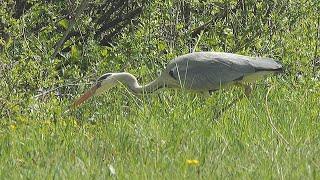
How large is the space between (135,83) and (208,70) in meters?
0.78

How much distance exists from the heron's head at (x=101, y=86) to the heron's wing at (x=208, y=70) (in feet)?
1.99

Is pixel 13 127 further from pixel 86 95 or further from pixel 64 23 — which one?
pixel 64 23

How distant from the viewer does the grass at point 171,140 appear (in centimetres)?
523

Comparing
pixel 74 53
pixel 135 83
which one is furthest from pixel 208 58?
pixel 74 53

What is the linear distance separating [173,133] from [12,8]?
3.93 meters

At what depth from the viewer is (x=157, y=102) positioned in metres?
7.53

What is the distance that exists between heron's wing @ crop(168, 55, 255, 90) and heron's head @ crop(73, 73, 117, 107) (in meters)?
0.61

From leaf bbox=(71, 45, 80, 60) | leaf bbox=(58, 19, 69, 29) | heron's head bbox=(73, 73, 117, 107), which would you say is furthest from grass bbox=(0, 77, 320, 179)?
leaf bbox=(58, 19, 69, 29)

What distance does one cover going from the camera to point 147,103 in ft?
25.2

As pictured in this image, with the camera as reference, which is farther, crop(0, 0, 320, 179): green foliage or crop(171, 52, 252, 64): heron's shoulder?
crop(171, 52, 252, 64): heron's shoulder

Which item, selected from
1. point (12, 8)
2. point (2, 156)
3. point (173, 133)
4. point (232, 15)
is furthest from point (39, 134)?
point (232, 15)

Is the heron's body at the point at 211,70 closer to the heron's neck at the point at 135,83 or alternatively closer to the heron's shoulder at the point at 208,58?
the heron's shoulder at the point at 208,58

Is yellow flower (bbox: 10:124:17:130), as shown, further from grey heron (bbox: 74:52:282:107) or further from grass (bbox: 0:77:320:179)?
grey heron (bbox: 74:52:282:107)

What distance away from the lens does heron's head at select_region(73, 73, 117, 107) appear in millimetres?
8453
